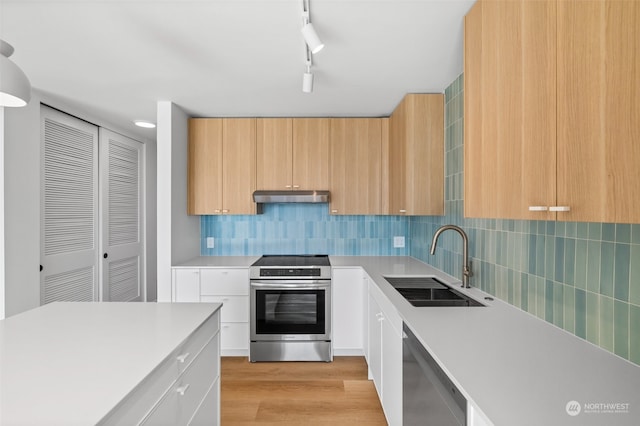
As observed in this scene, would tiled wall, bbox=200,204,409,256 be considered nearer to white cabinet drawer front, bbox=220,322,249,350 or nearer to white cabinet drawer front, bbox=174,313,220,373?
white cabinet drawer front, bbox=220,322,249,350

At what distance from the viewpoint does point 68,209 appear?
324 cm

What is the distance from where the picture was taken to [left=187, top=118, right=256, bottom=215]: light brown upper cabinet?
3342 mm

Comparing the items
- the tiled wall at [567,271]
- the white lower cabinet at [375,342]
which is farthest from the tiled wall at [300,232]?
the tiled wall at [567,271]

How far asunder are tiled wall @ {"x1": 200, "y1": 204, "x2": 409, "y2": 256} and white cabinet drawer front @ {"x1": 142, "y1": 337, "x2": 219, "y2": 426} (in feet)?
6.31

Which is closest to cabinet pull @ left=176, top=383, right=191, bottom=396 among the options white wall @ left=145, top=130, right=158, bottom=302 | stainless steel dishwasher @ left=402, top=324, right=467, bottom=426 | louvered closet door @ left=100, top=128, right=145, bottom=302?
stainless steel dishwasher @ left=402, top=324, right=467, bottom=426

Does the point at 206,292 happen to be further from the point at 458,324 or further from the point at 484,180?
the point at 484,180

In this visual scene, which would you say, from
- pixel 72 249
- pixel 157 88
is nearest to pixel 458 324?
pixel 157 88

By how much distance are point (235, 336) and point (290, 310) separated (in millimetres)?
581

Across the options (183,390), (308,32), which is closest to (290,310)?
(183,390)

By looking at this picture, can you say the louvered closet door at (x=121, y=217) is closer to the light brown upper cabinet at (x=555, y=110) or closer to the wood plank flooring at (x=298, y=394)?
the wood plank flooring at (x=298, y=394)

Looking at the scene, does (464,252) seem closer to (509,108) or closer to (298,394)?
(509,108)

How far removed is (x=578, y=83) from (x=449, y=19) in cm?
99

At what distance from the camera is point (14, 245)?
255 cm

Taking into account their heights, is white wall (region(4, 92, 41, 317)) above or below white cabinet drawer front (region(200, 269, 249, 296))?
above
